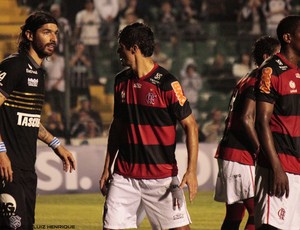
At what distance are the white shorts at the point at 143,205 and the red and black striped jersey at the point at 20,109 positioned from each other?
2.41 ft

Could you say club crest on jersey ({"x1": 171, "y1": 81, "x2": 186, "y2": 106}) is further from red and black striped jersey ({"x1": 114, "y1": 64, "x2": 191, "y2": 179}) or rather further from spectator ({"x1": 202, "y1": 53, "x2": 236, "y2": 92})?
spectator ({"x1": 202, "y1": 53, "x2": 236, "y2": 92})

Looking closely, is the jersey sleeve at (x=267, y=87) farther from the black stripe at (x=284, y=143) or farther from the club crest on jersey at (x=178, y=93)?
the club crest on jersey at (x=178, y=93)

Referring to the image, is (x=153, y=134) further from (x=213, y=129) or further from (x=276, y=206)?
(x=213, y=129)

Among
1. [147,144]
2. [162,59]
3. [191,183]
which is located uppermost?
[147,144]

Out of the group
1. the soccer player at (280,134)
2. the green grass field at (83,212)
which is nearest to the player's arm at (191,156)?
the soccer player at (280,134)

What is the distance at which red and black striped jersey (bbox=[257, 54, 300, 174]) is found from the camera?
6.52 m

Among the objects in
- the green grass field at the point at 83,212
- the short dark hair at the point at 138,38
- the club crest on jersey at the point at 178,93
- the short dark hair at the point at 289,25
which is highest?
the short dark hair at the point at 289,25

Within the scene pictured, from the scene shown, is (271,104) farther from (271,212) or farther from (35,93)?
(35,93)

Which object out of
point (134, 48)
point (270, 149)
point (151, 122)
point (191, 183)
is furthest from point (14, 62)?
point (270, 149)

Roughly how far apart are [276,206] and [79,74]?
1030cm

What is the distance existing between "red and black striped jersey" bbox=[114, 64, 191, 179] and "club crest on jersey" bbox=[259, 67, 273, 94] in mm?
762

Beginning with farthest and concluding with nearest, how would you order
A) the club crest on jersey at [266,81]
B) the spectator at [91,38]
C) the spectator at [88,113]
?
1. the spectator at [91,38]
2. the spectator at [88,113]
3. the club crest on jersey at [266,81]

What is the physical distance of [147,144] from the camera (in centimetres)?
711

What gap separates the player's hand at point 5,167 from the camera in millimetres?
6520
